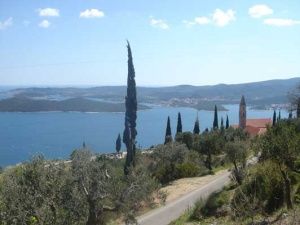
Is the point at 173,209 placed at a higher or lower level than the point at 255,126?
higher

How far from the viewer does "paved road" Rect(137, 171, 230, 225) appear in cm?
2055

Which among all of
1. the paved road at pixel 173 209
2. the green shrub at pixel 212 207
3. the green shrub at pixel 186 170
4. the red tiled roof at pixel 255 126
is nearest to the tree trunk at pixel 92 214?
the green shrub at pixel 212 207

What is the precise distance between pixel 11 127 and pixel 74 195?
7396 inches

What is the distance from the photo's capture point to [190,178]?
1246 inches

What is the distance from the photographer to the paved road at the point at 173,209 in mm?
20547

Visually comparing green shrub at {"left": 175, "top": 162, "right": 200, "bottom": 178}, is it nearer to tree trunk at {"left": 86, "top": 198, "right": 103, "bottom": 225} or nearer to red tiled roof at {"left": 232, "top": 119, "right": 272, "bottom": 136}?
tree trunk at {"left": 86, "top": 198, "right": 103, "bottom": 225}

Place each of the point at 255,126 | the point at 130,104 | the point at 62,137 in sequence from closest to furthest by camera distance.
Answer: the point at 130,104 → the point at 255,126 → the point at 62,137

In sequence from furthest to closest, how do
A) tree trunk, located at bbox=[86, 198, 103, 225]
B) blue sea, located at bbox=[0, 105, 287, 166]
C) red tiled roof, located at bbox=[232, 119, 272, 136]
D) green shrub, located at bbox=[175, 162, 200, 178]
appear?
blue sea, located at bbox=[0, 105, 287, 166] → red tiled roof, located at bbox=[232, 119, 272, 136] → green shrub, located at bbox=[175, 162, 200, 178] → tree trunk, located at bbox=[86, 198, 103, 225]

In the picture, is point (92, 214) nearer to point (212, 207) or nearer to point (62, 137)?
point (212, 207)

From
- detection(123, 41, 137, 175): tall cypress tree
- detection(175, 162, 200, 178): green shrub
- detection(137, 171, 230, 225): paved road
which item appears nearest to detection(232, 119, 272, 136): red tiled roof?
detection(123, 41, 137, 175): tall cypress tree

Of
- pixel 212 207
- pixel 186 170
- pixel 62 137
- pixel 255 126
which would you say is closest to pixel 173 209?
pixel 212 207

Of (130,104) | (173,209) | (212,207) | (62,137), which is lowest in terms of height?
(62,137)

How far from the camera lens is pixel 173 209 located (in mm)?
22750

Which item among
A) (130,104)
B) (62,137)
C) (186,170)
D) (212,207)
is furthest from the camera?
(62,137)
